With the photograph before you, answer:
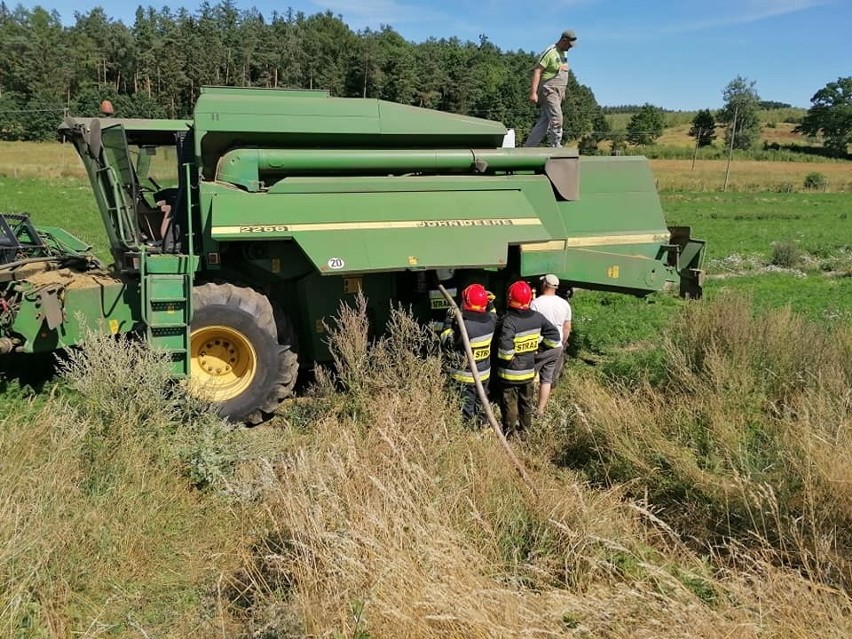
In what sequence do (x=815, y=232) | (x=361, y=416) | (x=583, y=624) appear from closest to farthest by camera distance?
(x=583, y=624)
(x=361, y=416)
(x=815, y=232)

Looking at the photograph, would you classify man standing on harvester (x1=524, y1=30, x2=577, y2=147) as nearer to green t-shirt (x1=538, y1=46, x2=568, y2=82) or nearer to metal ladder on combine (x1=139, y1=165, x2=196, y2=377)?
green t-shirt (x1=538, y1=46, x2=568, y2=82)

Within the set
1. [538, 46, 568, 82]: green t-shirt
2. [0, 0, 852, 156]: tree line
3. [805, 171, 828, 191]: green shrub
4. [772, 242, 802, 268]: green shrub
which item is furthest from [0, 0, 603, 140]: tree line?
[538, 46, 568, 82]: green t-shirt

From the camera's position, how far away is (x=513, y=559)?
3.52 metres

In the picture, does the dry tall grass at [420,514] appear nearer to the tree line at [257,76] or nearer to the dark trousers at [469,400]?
the dark trousers at [469,400]

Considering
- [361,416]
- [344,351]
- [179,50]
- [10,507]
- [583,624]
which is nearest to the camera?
[583,624]

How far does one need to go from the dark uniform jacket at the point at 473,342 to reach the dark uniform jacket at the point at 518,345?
0.39 feet

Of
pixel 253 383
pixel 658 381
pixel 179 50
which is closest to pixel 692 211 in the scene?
pixel 658 381

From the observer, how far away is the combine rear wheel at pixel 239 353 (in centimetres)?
600

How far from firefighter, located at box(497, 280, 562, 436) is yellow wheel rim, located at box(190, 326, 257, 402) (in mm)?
2332

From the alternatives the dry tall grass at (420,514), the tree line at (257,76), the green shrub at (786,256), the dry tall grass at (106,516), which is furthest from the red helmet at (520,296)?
the tree line at (257,76)

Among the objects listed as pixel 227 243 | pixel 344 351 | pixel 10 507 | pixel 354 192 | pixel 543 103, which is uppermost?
pixel 543 103

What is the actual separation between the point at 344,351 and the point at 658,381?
300 centimetres

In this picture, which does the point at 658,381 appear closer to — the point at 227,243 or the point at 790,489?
the point at 790,489

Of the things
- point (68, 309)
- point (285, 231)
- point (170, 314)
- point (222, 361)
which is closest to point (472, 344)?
point (285, 231)
